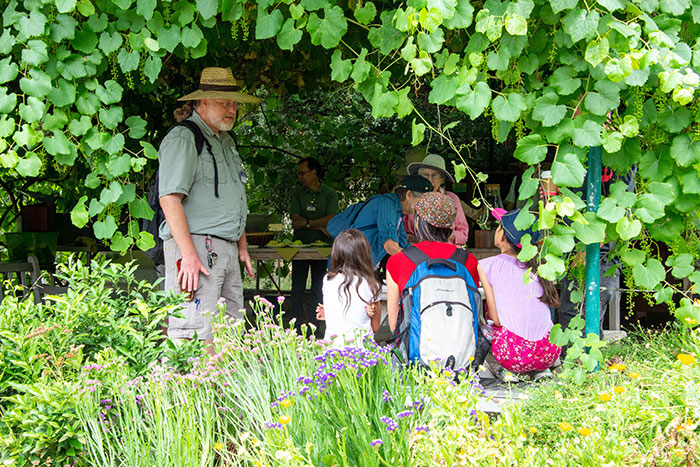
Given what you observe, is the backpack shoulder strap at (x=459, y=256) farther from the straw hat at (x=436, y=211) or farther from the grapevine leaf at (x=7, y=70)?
the grapevine leaf at (x=7, y=70)

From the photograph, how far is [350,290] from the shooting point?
3457 millimetres

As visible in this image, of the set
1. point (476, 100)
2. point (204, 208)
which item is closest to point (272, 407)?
point (476, 100)

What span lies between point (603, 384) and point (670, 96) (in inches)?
39.2

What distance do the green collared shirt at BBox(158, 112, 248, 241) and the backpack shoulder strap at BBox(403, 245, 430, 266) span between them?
821 mm

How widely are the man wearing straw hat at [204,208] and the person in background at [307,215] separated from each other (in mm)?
2488

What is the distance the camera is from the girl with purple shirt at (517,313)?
319 cm

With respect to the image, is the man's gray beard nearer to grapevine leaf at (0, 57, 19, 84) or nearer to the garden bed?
grapevine leaf at (0, 57, 19, 84)

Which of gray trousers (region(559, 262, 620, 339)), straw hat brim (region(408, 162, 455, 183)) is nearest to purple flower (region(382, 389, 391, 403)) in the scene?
gray trousers (region(559, 262, 620, 339))

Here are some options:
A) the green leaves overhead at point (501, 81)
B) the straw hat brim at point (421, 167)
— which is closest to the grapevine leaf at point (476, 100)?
the green leaves overhead at point (501, 81)

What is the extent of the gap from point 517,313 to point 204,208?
148 cm

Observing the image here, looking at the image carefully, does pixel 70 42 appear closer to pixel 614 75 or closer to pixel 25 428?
pixel 25 428

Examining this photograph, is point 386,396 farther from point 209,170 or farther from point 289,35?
point 209,170

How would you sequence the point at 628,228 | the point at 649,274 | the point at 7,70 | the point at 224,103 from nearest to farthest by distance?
the point at 628,228, the point at 649,274, the point at 7,70, the point at 224,103

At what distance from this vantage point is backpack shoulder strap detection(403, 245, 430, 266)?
10.3 ft
